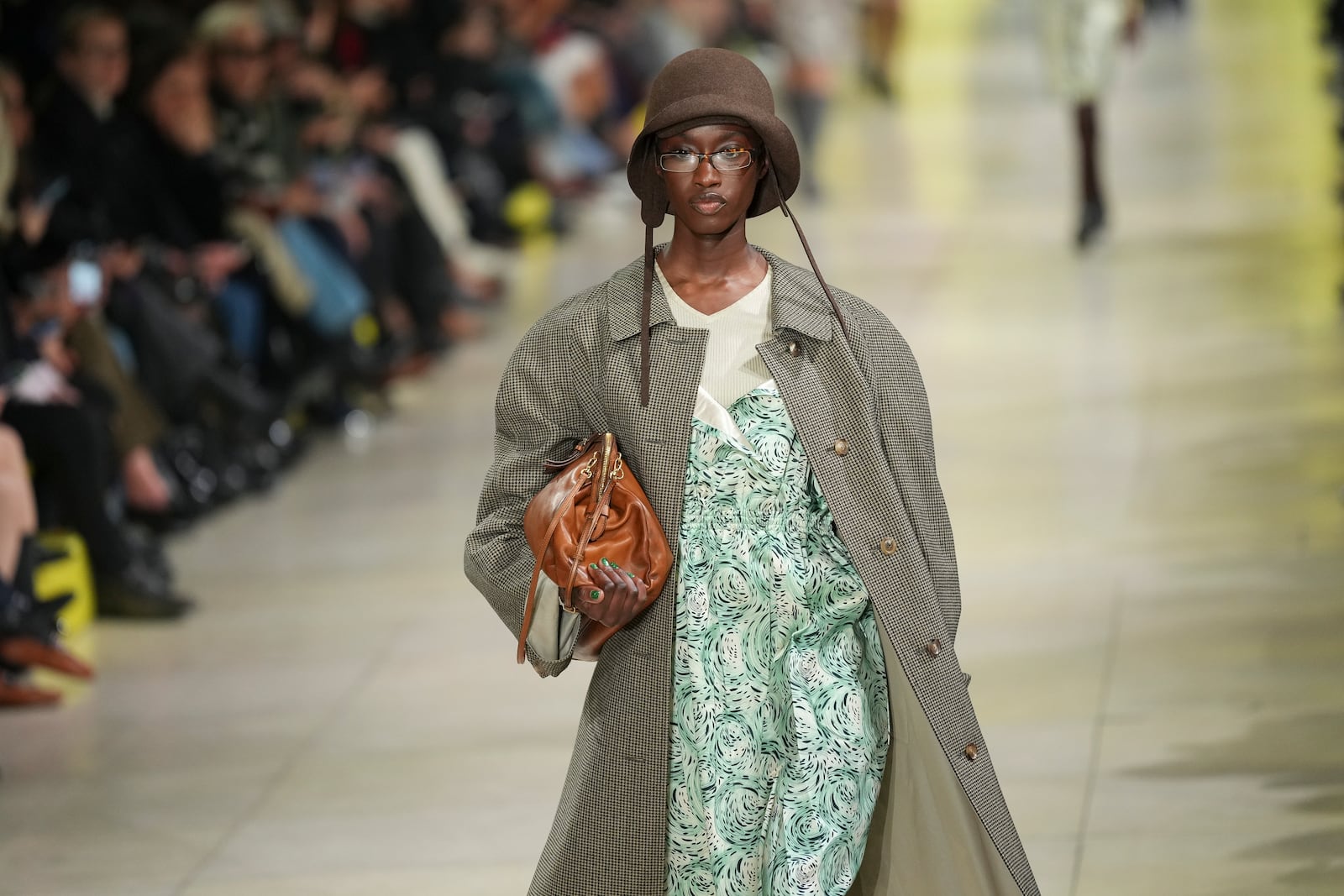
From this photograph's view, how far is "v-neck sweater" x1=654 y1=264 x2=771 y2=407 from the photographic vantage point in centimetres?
307

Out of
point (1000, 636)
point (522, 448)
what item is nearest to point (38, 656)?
point (1000, 636)

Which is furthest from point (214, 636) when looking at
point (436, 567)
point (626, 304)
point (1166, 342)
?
point (1166, 342)

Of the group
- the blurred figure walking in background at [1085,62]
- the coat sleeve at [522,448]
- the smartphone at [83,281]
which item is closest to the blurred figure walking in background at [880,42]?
the blurred figure walking in background at [1085,62]

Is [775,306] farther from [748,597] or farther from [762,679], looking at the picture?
[762,679]

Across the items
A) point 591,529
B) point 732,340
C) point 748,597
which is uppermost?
point 732,340

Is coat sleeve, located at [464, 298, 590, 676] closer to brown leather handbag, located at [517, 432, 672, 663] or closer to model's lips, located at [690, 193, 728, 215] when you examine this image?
brown leather handbag, located at [517, 432, 672, 663]

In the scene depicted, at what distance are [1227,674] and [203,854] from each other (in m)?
2.34

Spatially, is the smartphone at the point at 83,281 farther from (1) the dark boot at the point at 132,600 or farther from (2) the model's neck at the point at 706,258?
(2) the model's neck at the point at 706,258

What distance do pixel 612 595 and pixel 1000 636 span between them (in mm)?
2854

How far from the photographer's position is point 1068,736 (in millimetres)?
4852

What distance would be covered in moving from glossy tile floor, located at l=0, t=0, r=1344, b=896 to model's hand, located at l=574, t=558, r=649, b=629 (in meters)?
1.50


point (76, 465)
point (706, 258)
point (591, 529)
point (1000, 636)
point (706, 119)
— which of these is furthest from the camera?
point (76, 465)

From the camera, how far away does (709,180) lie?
2996 mm

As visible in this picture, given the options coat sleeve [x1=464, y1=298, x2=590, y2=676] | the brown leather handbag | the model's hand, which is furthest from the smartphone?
the model's hand
